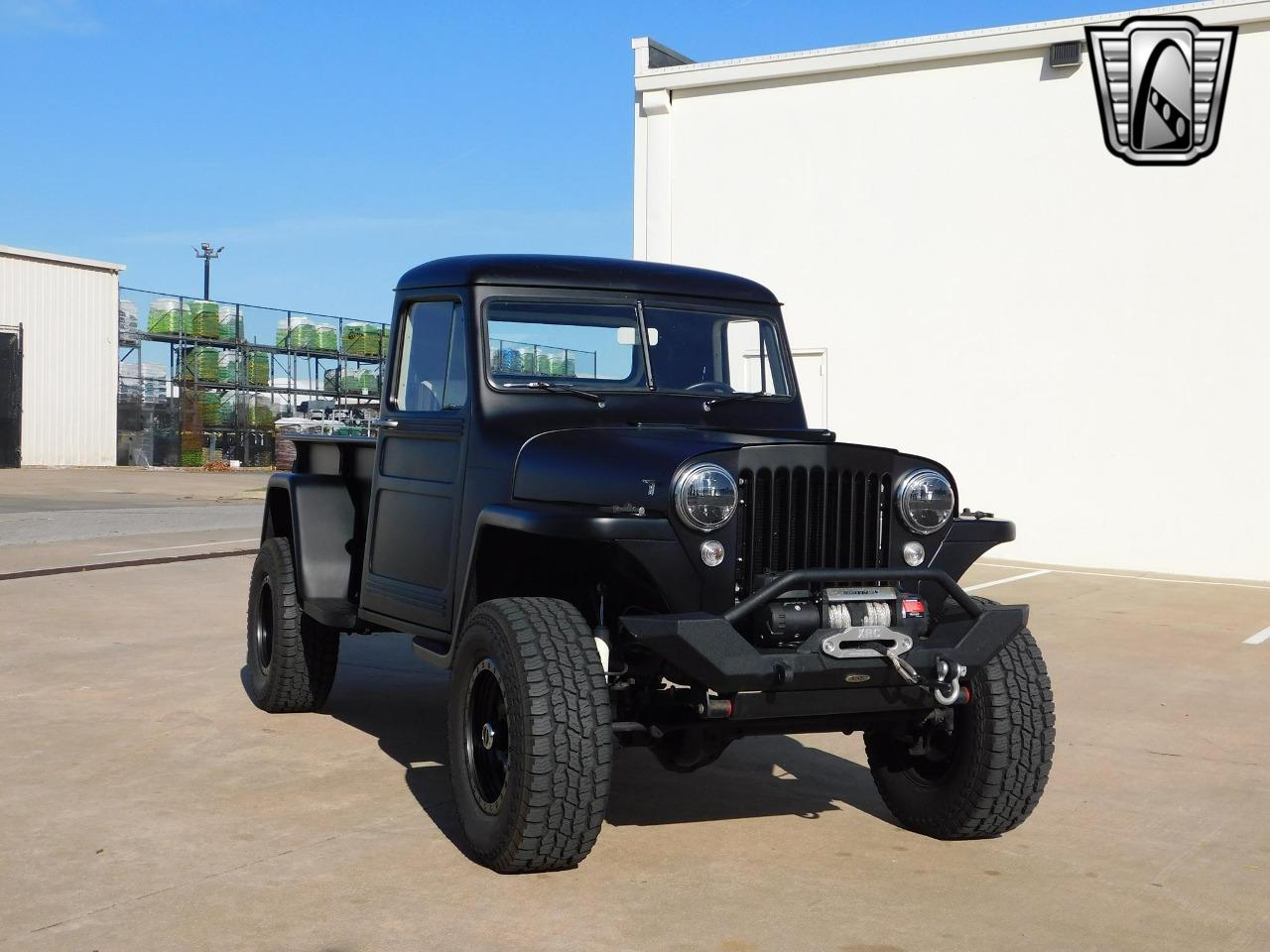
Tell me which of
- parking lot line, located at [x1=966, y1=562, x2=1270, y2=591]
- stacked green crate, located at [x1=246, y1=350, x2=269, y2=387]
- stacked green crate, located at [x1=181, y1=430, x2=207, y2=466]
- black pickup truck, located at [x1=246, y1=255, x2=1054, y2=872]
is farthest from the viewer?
stacked green crate, located at [x1=246, y1=350, x2=269, y2=387]

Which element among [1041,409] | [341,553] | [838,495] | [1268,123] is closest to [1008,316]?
[1041,409]

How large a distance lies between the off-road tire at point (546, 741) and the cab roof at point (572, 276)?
4.95ft

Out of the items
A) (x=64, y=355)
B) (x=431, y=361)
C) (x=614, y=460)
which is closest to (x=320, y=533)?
(x=431, y=361)

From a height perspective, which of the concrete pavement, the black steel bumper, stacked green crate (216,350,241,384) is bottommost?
the concrete pavement

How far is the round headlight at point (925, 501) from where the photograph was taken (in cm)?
462

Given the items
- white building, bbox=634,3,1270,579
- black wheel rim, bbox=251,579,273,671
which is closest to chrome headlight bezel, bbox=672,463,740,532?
black wheel rim, bbox=251,579,273,671

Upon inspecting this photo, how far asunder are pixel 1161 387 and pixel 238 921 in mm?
13310

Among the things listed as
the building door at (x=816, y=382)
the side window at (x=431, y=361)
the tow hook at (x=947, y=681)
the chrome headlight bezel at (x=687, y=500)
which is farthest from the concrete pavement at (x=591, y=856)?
Result: the building door at (x=816, y=382)

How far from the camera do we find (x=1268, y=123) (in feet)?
48.4

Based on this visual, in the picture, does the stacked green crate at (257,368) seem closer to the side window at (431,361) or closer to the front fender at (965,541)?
the side window at (431,361)

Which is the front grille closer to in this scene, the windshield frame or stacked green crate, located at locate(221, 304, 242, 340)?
the windshield frame

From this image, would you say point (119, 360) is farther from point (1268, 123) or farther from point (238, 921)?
point (238, 921)

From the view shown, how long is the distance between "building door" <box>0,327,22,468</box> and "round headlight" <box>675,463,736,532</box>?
33.6m

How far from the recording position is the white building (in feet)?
49.1
